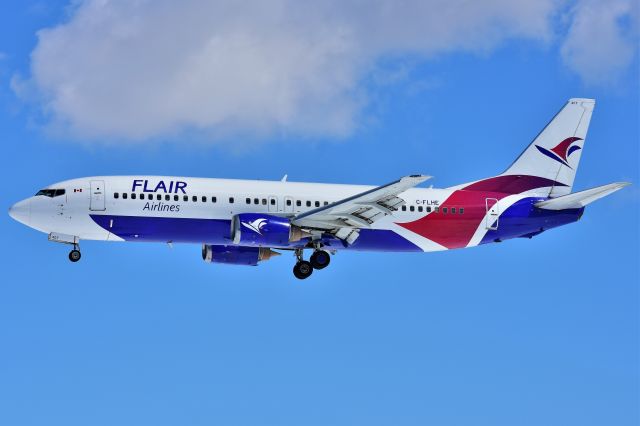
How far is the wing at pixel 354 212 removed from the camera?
61312 millimetres

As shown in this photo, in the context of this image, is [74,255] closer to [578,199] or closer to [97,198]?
[97,198]

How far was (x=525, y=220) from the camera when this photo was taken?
6769 cm

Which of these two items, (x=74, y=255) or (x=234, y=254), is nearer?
(x=74, y=255)

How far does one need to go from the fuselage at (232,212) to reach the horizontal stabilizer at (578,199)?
35 cm

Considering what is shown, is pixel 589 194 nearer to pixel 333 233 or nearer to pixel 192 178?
pixel 333 233

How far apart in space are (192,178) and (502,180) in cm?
1812

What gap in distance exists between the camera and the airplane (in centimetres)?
6241

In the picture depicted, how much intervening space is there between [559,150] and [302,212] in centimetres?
1699

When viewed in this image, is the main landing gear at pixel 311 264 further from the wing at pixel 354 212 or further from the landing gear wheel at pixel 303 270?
the wing at pixel 354 212

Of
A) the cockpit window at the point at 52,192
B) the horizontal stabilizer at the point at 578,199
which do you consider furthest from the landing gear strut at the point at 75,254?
the horizontal stabilizer at the point at 578,199

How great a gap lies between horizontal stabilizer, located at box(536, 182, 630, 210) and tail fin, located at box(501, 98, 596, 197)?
242 centimetres

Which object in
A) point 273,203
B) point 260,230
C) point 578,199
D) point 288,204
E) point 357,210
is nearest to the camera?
point 260,230

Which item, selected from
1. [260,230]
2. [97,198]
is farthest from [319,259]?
[97,198]

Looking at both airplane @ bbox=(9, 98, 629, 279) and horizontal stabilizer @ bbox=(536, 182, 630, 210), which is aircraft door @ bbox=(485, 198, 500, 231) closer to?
airplane @ bbox=(9, 98, 629, 279)
